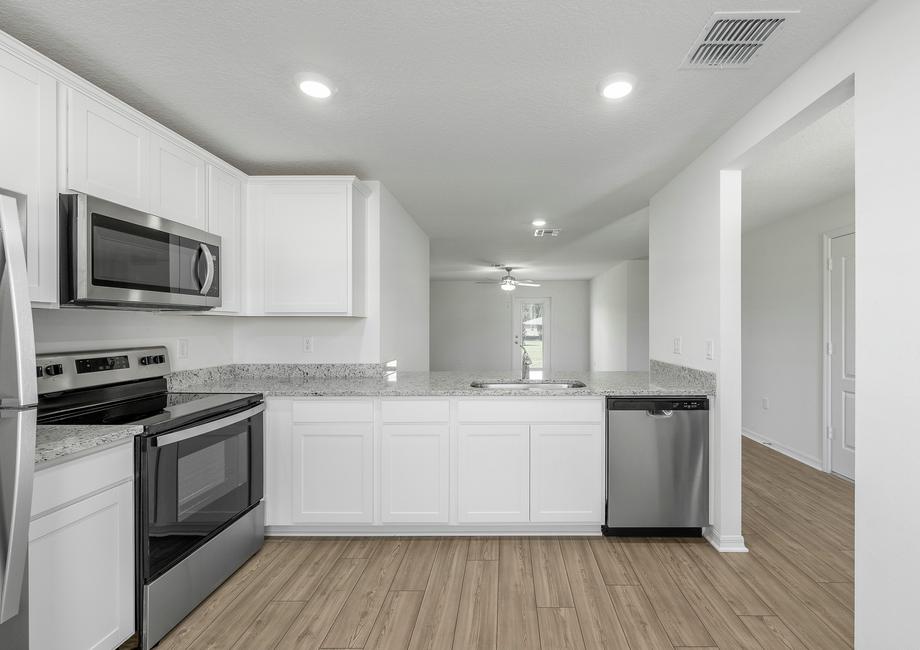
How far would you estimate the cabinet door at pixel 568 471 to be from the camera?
2850 mm

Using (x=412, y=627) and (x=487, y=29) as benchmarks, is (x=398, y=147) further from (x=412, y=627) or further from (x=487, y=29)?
(x=412, y=627)

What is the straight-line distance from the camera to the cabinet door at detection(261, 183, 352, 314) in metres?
3.06

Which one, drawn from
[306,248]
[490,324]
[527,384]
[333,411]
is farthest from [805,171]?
[490,324]

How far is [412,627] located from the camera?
201 cm

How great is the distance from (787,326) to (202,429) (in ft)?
17.2

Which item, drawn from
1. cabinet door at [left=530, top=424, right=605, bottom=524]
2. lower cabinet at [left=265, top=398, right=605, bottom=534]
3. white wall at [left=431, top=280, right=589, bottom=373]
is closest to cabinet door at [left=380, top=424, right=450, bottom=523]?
lower cabinet at [left=265, top=398, right=605, bottom=534]

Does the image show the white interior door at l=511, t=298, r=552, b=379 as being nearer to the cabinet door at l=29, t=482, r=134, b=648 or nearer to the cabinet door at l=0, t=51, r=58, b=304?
the cabinet door at l=29, t=482, r=134, b=648

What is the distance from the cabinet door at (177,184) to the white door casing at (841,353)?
486 centimetres

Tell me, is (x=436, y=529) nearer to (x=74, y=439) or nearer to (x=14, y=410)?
(x=74, y=439)

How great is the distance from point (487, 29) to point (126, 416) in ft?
7.03

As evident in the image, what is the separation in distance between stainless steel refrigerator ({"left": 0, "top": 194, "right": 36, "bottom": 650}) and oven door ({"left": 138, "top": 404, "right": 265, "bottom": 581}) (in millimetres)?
540

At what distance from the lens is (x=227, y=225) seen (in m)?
2.88

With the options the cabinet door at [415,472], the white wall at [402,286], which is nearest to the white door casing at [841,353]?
the cabinet door at [415,472]

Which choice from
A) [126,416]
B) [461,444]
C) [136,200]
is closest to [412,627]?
[461,444]
